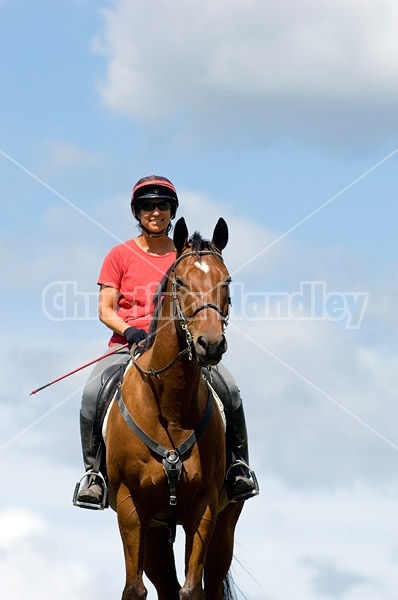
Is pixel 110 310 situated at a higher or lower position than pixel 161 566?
higher

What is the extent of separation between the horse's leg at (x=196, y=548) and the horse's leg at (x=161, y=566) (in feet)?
6.56

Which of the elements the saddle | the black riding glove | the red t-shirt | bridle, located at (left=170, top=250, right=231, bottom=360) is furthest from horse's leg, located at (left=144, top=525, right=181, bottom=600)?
bridle, located at (left=170, top=250, right=231, bottom=360)

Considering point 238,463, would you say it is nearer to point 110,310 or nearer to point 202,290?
point 110,310

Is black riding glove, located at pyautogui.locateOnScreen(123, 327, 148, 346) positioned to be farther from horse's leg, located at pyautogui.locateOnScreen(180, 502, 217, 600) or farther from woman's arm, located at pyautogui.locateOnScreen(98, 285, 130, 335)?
horse's leg, located at pyautogui.locateOnScreen(180, 502, 217, 600)

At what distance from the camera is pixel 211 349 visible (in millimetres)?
12281

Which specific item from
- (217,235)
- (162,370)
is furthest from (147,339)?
(217,235)


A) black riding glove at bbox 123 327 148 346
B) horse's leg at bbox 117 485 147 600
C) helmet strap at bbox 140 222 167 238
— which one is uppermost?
helmet strap at bbox 140 222 167 238

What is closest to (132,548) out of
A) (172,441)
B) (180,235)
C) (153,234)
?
(172,441)

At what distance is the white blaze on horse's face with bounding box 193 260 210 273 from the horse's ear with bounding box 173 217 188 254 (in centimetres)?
46

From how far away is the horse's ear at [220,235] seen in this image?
1352 cm

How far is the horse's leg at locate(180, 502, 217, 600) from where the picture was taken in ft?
44.4

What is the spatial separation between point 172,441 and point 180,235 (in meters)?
2.30

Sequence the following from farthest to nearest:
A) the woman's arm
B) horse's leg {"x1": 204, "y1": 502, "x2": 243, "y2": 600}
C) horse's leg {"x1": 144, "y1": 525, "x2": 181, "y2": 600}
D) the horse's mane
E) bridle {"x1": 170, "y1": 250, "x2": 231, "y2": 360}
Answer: horse's leg {"x1": 204, "y1": 502, "x2": 243, "y2": 600} < horse's leg {"x1": 144, "y1": 525, "x2": 181, "y2": 600} < the woman's arm < the horse's mane < bridle {"x1": 170, "y1": 250, "x2": 231, "y2": 360}

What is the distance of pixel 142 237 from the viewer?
1534 centimetres
